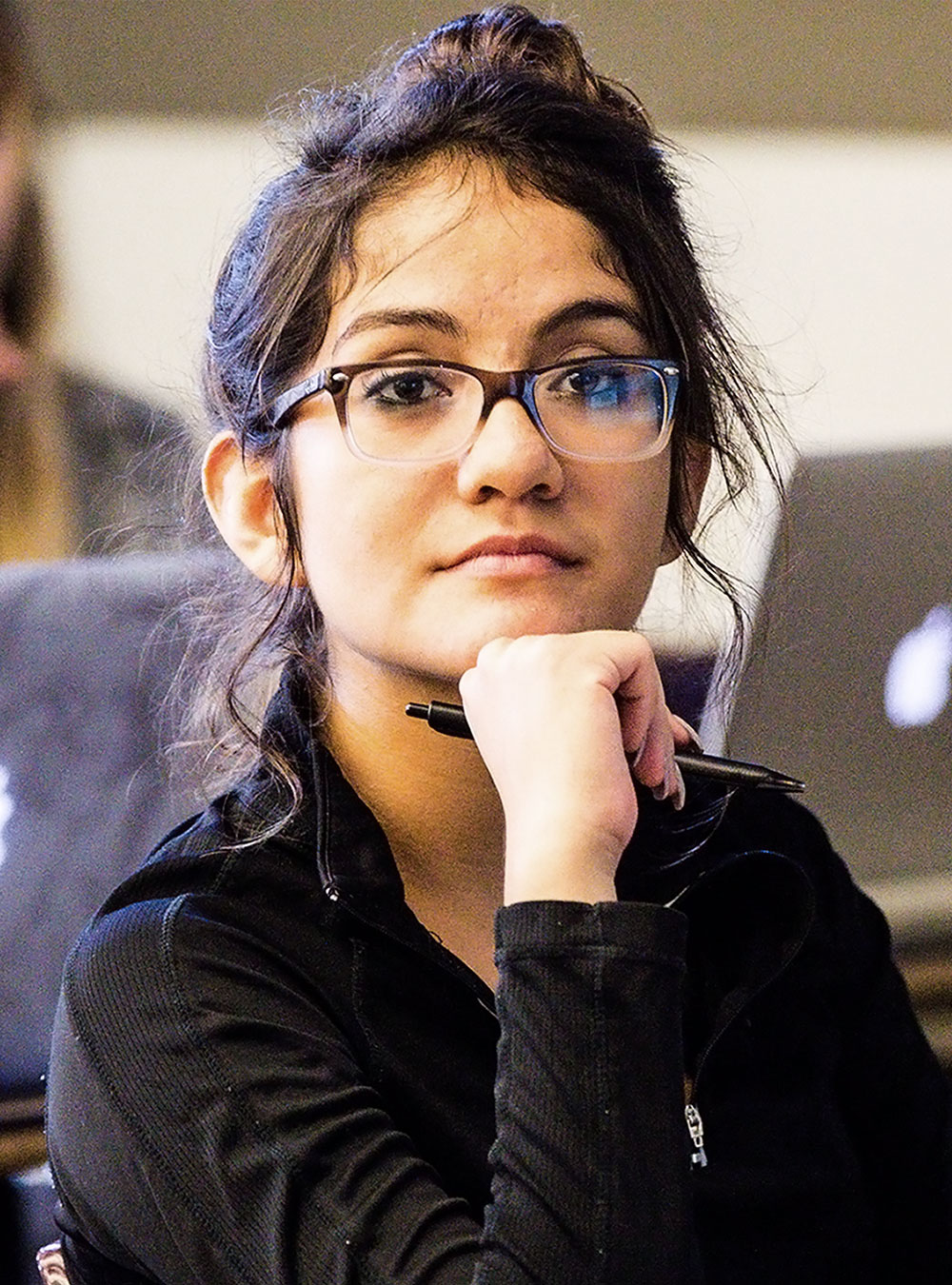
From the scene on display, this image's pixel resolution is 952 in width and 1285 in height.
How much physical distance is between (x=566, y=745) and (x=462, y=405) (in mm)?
220

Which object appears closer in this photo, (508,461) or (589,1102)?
(589,1102)

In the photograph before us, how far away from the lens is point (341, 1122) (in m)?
0.81

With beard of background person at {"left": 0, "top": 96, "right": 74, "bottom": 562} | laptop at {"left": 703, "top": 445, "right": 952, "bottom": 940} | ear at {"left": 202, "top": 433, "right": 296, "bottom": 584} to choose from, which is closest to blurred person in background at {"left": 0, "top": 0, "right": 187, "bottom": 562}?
beard of background person at {"left": 0, "top": 96, "right": 74, "bottom": 562}

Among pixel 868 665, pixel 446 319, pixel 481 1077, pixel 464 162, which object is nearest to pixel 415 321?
pixel 446 319

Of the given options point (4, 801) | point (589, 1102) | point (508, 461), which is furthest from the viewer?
point (4, 801)

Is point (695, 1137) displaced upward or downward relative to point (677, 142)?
downward

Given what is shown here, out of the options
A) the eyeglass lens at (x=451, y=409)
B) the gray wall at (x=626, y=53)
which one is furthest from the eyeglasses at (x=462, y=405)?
the gray wall at (x=626, y=53)

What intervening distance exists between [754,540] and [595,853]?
79cm

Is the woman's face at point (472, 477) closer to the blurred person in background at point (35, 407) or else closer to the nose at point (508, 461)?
the nose at point (508, 461)

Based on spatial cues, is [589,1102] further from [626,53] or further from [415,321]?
[626,53]

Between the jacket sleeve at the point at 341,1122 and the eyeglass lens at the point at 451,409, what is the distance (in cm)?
28

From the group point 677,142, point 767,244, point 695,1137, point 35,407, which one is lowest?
point 695,1137

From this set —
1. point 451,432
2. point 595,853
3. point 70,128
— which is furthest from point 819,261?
point 595,853

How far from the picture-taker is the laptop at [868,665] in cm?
162
